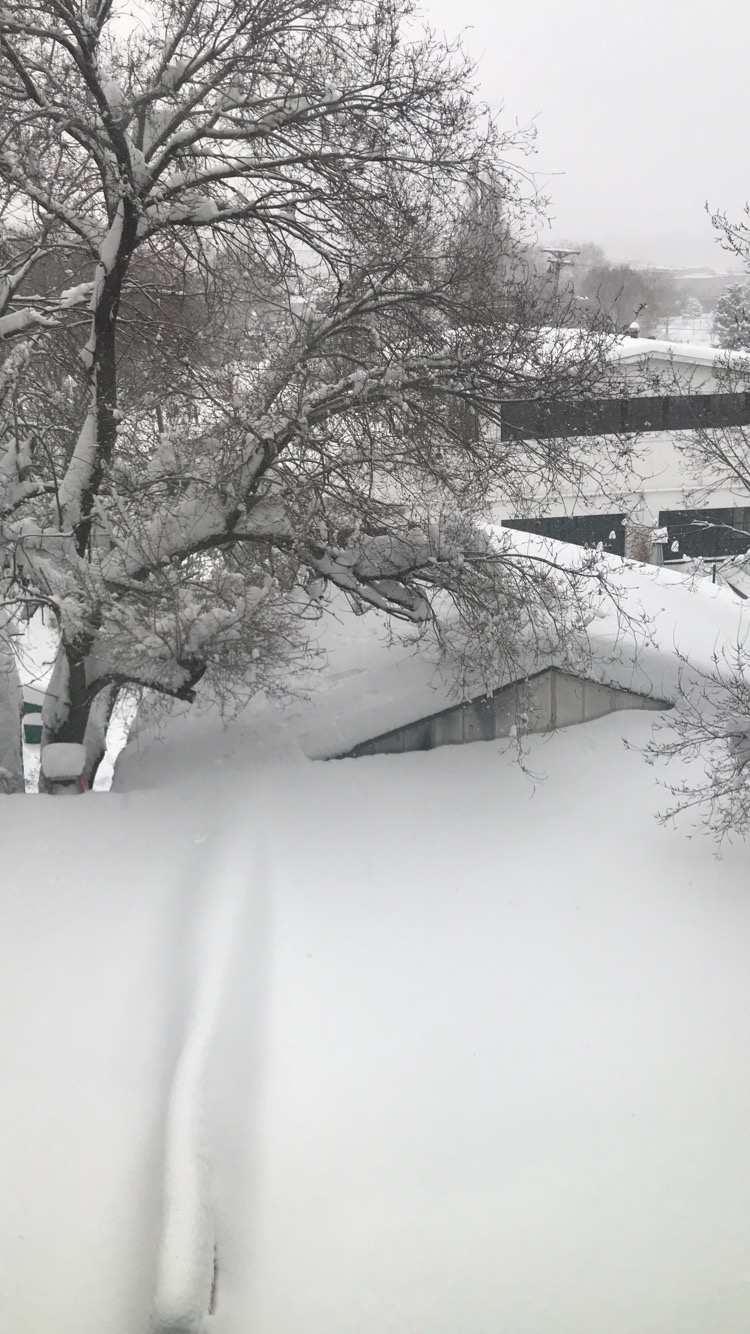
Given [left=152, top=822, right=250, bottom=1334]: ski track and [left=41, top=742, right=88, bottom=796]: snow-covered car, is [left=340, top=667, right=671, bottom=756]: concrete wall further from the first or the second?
[left=41, top=742, right=88, bottom=796]: snow-covered car

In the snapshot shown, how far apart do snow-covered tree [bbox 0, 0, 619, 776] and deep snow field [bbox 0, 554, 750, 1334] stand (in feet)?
5.27

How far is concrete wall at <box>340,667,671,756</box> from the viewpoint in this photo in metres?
9.88

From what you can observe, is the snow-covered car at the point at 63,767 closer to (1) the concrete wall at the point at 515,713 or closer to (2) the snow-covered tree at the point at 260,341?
(2) the snow-covered tree at the point at 260,341

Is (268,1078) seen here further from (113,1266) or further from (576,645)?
(576,645)

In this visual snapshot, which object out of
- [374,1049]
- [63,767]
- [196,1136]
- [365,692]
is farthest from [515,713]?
[196,1136]

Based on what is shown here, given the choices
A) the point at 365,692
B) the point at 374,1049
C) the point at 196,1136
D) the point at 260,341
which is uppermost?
the point at 260,341

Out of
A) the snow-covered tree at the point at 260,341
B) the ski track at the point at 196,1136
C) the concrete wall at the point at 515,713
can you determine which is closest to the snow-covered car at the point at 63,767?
the snow-covered tree at the point at 260,341

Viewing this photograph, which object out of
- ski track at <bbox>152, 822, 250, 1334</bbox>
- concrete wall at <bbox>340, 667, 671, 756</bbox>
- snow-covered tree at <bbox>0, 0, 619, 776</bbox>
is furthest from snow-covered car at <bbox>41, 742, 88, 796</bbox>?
concrete wall at <bbox>340, 667, 671, 756</bbox>

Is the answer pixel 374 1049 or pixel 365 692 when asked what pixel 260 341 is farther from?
pixel 374 1049

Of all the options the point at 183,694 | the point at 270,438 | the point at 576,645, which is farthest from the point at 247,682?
the point at 576,645

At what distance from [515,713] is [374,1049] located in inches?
159

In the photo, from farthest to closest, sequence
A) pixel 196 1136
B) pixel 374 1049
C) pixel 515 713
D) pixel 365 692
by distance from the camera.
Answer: pixel 365 692 → pixel 515 713 → pixel 374 1049 → pixel 196 1136

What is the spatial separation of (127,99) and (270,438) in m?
2.76

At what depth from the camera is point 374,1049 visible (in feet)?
22.4
